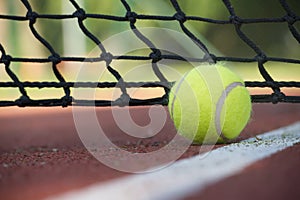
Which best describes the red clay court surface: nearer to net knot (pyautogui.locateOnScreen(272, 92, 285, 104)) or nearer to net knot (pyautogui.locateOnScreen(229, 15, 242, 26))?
net knot (pyautogui.locateOnScreen(272, 92, 285, 104))

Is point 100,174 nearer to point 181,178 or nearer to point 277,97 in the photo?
point 181,178

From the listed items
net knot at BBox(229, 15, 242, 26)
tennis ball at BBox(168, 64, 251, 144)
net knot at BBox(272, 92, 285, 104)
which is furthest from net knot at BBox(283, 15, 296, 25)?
tennis ball at BBox(168, 64, 251, 144)

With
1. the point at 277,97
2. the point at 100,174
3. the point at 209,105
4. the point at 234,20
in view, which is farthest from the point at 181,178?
the point at 234,20

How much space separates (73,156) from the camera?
1605mm

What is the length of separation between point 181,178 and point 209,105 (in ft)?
1.28

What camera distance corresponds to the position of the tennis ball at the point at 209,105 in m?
1.55

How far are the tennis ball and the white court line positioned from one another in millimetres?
66

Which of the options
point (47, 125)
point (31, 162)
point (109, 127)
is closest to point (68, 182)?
point (31, 162)

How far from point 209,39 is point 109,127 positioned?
5.95 m

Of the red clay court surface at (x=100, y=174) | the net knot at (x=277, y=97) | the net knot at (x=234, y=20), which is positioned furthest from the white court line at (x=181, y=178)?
the net knot at (x=234, y=20)

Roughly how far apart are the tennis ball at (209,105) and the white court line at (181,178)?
0.07 metres

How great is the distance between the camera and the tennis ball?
1548 mm

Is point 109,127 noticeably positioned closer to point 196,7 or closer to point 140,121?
point 140,121

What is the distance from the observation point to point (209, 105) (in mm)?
1549
